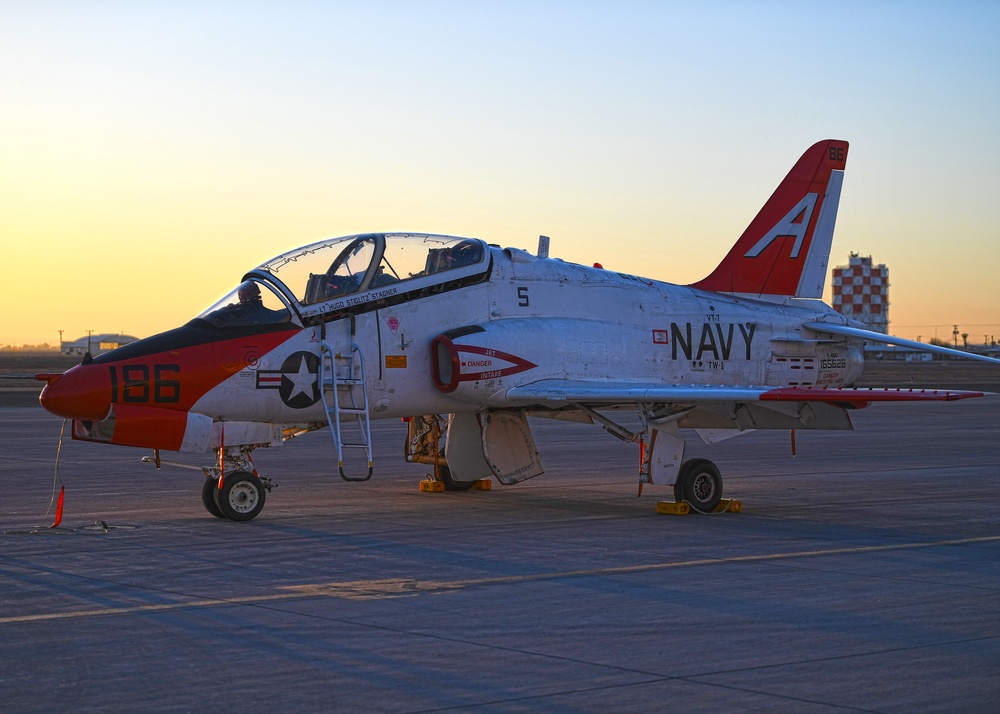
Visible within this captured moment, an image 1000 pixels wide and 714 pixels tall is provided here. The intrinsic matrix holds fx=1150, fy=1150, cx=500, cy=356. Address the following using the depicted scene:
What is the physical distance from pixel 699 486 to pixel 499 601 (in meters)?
6.07

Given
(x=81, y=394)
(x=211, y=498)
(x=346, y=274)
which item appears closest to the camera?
(x=81, y=394)

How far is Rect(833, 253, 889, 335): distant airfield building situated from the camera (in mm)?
57906

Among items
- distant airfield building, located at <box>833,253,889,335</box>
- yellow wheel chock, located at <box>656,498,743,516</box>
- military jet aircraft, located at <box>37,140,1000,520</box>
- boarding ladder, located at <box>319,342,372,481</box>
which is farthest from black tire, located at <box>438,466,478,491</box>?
distant airfield building, located at <box>833,253,889,335</box>

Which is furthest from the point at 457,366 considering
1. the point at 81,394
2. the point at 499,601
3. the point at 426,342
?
the point at 499,601

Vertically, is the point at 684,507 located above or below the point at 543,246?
below

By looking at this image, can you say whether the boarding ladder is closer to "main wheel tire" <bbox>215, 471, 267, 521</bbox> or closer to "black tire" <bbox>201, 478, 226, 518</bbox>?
"main wheel tire" <bbox>215, 471, 267, 521</bbox>

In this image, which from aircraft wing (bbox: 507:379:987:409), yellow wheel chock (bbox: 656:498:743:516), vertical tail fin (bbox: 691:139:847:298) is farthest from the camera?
vertical tail fin (bbox: 691:139:847:298)

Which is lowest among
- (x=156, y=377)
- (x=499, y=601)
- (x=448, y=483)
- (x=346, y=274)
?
(x=499, y=601)

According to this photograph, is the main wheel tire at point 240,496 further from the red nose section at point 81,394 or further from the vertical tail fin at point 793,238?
the vertical tail fin at point 793,238

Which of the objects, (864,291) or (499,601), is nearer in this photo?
(499,601)

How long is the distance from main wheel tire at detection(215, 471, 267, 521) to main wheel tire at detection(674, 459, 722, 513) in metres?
4.87

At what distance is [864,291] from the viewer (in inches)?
2301

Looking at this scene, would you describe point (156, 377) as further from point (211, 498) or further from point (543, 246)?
point (543, 246)

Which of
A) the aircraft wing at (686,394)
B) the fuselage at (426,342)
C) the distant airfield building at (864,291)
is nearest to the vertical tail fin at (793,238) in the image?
the fuselage at (426,342)
